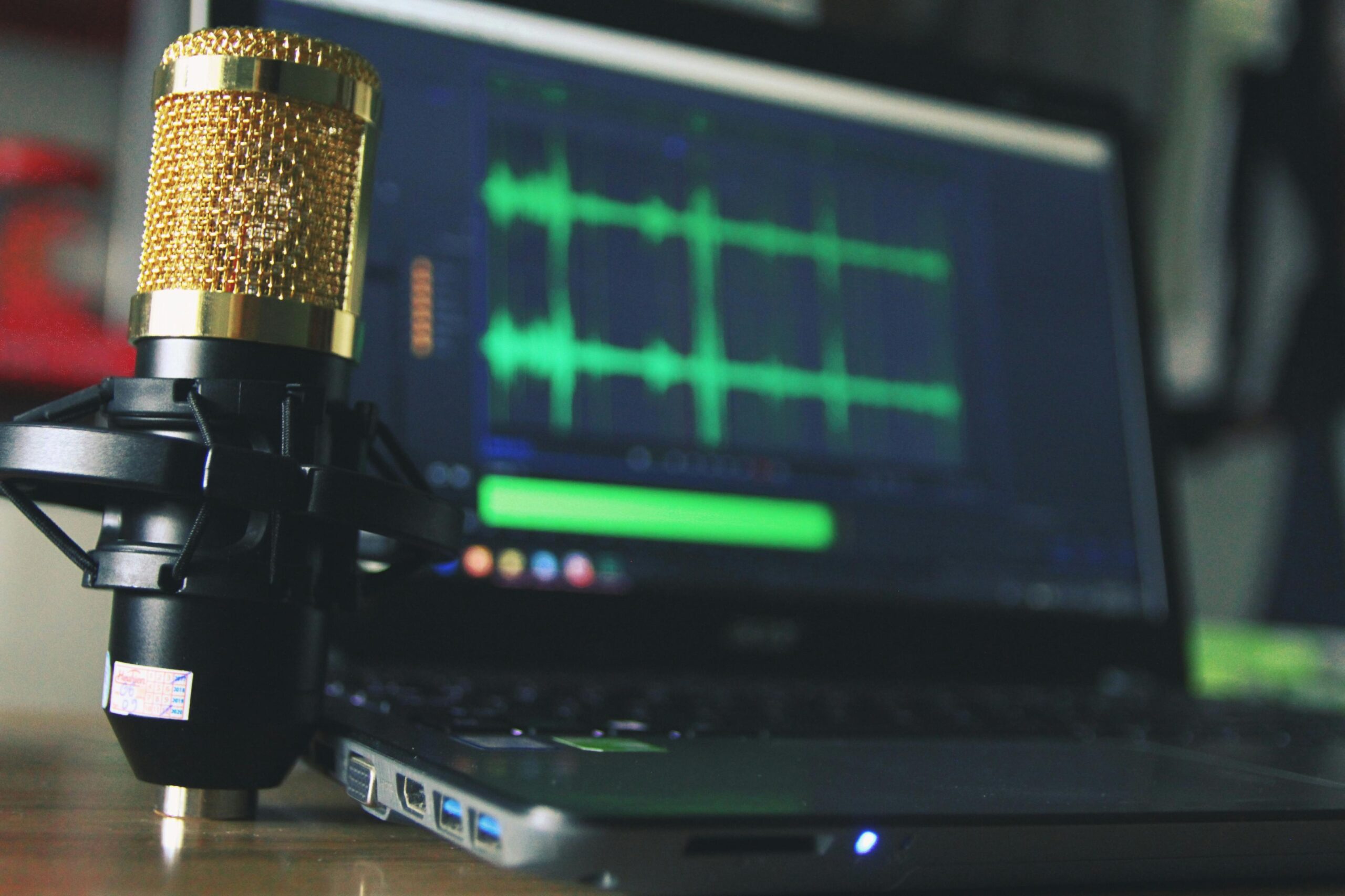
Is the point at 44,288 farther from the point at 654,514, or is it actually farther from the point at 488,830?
the point at 488,830

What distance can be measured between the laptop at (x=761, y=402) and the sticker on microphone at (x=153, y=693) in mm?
88

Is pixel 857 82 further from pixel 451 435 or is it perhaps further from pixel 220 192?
pixel 220 192

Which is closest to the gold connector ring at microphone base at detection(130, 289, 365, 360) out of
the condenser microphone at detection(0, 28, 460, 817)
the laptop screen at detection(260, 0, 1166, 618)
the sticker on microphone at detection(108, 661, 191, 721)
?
the condenser microphone at detection(0, 28, 460, 817)

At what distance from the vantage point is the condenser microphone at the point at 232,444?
0.35 metres

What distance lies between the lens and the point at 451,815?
316 millimetres

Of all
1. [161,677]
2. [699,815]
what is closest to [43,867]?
[161,677]

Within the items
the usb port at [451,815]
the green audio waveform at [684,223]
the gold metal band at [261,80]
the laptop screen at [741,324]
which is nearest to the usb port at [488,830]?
the usb port at [451,815]

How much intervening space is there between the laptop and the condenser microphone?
0.26 ft

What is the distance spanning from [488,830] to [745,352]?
55cm

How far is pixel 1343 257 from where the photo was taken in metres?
1.54

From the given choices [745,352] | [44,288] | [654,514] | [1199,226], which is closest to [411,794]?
[654,514]

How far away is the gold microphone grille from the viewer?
0.38m

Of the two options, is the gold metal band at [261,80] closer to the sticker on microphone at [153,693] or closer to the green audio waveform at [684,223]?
the sticker on microphone at [153,693]

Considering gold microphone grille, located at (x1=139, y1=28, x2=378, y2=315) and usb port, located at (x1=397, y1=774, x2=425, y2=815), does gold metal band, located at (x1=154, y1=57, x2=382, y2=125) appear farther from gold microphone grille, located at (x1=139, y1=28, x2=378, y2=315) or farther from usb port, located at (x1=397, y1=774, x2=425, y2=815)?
usb port, located at (x1=397, y1=774, x2=425, y2=815)
